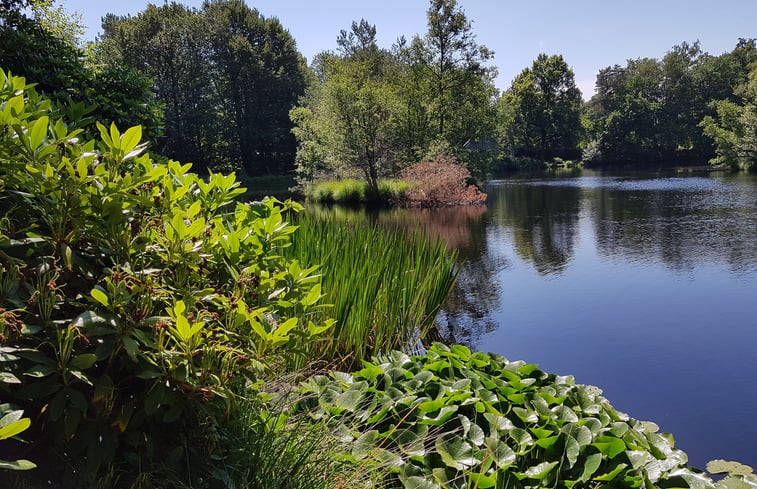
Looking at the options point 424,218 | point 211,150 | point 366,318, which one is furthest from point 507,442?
point 211,150

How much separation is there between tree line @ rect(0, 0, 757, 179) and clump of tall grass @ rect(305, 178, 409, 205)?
3.18 ft

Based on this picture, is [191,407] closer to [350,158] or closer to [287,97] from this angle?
[350,158]

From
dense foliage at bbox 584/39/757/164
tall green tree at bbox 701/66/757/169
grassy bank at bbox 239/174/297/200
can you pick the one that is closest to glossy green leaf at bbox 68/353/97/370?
grassy bank at bbox 239/174/297/200

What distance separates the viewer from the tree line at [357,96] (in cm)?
1200

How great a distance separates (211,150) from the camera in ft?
122

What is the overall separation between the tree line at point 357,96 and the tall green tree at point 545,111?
0.14 metres

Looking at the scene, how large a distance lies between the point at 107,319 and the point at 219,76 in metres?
40.9

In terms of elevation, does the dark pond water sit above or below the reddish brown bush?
below

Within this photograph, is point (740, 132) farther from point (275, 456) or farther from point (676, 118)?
point (275, 456)

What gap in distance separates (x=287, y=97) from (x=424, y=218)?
85.1ft

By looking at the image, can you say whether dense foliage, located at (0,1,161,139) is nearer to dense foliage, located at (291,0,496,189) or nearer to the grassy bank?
dense foliage, located at (291,0,496,189)

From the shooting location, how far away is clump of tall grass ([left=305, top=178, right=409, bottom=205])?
Answer: 2208 centimetres

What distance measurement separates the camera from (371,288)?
4.21m

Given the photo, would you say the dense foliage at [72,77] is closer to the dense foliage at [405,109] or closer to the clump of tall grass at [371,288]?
the clump of tall grass at [371,288]
